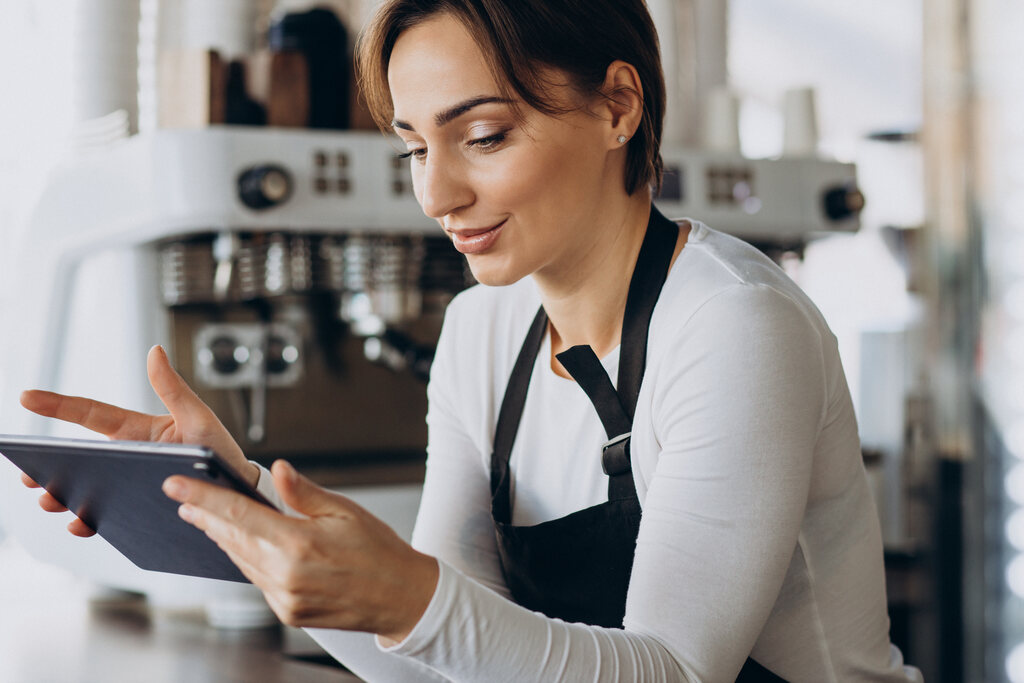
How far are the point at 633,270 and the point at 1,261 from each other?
5.86 feet

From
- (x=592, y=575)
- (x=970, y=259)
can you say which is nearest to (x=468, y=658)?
(x=592, y=575)

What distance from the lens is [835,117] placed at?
3.05 m

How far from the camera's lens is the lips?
2.90 feet

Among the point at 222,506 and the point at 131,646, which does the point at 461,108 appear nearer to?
the point at 222,506

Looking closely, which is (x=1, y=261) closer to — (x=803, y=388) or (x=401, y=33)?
(x=401, y=33)

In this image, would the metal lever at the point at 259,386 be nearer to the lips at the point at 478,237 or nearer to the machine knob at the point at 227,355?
the machine knob at the point at 227,355

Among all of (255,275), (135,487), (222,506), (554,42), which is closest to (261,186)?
(255,275)

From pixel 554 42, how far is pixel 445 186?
0.14 metres

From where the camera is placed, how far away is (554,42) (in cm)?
86

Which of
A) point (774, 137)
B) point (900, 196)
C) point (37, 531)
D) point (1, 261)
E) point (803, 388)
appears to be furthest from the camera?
point (774, 137)

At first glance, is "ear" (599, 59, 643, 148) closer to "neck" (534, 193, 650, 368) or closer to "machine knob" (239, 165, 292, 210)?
"neck" (534, 193, 650, 368)

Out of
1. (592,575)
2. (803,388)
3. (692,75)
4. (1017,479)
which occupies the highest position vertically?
(692,75)

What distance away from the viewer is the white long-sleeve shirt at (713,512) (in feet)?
2.31

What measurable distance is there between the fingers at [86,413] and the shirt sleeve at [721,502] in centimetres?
32
